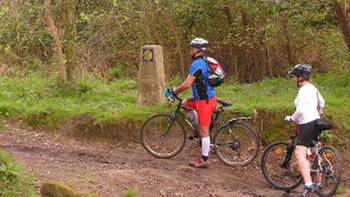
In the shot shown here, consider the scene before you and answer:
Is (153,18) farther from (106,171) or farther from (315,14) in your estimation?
(106,171)

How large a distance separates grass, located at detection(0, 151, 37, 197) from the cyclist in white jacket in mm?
3857

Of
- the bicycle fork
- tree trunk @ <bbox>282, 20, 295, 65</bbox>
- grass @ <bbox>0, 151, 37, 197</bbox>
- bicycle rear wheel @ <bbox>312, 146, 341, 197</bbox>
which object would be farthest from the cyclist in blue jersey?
tree trunk @ <bbox>282, 20, 295, 65</bbox>

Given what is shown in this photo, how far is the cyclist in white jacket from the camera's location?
28.9ft

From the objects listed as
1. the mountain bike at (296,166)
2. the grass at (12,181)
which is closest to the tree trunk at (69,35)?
the mountain bike at (296,166)

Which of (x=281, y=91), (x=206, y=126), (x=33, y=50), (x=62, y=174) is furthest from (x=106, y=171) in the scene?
(x=33, y=50)

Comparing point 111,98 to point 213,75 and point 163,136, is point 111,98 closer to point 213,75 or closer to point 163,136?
point 163,136

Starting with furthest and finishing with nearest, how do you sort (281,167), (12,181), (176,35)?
(176,35), (281,167), (12,181)

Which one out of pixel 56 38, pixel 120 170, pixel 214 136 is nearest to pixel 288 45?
pixel 56 38

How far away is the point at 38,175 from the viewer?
325 inches

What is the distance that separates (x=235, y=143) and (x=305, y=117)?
5.55 ft

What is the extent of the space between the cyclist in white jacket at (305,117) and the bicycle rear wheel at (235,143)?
135 cm

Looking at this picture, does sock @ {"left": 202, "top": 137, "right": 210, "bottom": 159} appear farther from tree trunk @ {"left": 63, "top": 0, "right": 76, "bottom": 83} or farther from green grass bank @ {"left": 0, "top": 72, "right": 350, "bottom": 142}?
tree trunk @ {"left": 63, "top": 0, "right": 76, "bottom": 83}

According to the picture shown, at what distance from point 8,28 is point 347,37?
8152 mm

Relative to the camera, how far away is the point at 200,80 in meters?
9.74
